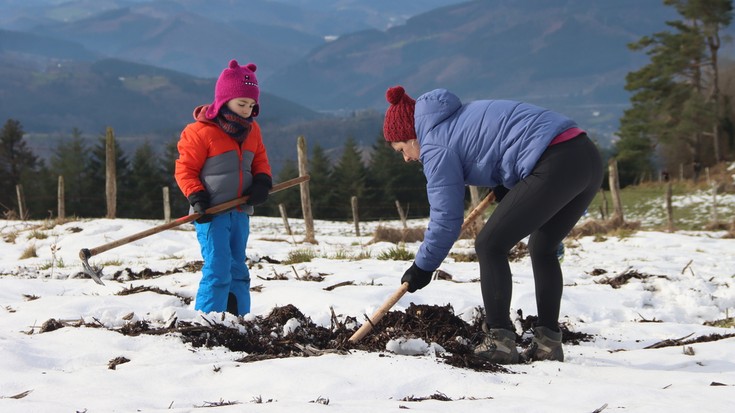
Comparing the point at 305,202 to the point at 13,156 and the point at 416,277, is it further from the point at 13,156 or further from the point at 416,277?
the point at 13,156

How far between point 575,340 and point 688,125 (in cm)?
4489

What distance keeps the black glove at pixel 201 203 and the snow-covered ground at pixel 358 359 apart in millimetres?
567

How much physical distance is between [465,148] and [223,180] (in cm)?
177

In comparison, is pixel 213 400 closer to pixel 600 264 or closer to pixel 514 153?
pixel 514 153

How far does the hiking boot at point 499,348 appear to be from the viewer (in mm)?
3621

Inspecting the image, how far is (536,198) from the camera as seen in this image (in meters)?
3.48

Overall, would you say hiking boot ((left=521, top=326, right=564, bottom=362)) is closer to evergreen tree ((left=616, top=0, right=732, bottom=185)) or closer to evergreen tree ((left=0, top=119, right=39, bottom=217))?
evergreen tree ((left=616, top=0, right=732, bottom=185))

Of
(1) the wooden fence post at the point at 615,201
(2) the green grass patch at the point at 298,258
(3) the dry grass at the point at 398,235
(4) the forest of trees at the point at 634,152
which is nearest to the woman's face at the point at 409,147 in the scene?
(2) the green grass patch at the point at 298,258

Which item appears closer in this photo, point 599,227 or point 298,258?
point 298,258

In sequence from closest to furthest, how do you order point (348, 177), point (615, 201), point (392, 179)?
point (615, 201)
point (392, 179)
point (348, 177)

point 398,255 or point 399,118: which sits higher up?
point 399,118

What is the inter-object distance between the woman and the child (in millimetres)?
1312

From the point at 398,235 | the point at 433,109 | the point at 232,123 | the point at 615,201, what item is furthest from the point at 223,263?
the point at 615,201

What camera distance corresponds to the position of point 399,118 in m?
3.67
